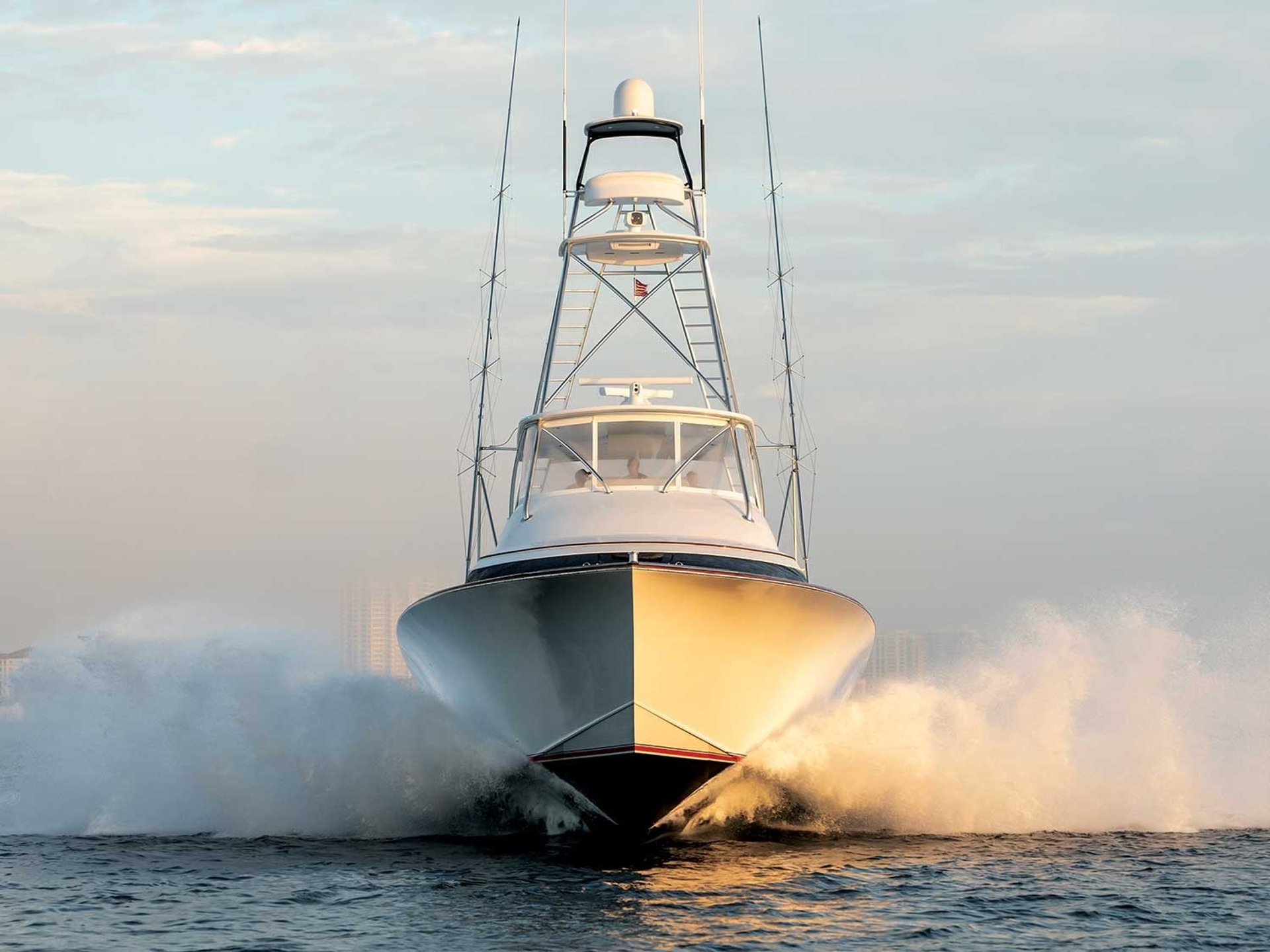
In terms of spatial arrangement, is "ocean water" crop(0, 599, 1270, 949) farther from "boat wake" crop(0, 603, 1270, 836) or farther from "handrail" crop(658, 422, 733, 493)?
"handrail" crop(658, 422, 733, 493)

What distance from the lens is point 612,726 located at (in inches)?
603

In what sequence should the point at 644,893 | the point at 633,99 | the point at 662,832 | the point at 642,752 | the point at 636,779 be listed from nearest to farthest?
the point at 644,893, the point at 642,752, the point at 636,779, the point at 662,832, the point at 633,99

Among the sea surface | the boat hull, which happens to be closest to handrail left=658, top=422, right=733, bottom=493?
the boat hull

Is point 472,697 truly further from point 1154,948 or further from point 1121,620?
point 1121,620

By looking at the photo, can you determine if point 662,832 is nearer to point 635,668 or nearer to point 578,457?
point 635,668

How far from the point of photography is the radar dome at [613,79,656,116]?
2192cm

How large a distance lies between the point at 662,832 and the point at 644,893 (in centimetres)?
330

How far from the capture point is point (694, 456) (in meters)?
18.8

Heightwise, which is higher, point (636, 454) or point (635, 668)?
point (636, 454)

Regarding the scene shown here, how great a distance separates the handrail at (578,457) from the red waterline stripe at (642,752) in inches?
164

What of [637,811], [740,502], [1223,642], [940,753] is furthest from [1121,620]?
[637,811]

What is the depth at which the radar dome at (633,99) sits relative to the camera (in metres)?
21.9

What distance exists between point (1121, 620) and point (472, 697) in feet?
36.2

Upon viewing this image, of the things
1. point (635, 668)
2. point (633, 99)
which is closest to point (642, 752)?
point (635, 668)
